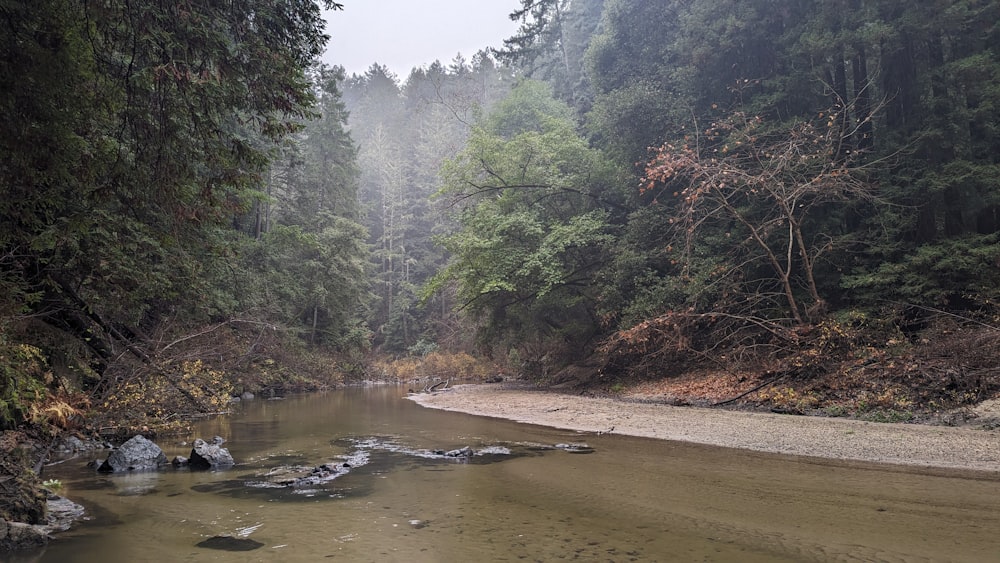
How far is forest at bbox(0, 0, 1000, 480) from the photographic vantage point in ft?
21.5

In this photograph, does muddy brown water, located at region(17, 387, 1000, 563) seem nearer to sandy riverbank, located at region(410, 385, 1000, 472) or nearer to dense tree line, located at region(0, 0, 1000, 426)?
sandy riverbank, located at region(410, 385, 1000, 472)

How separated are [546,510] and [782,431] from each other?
18.4 ft

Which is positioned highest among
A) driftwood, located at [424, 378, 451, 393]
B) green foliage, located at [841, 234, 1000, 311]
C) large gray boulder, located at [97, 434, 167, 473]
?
green foliage, located at [841, 234, 1000, 311]

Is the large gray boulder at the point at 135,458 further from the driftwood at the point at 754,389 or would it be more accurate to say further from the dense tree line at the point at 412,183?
the dense tree line at the point at 412,183

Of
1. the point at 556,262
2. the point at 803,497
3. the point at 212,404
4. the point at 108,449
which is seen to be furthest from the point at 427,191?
the point at 803,497

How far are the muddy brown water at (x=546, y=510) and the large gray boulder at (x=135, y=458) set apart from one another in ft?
0.81

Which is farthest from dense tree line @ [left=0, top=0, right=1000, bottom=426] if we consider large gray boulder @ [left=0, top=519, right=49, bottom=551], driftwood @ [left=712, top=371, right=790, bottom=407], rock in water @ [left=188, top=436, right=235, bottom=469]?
large gray boulder @ [left=0, top=519, right=49, bottom=551]

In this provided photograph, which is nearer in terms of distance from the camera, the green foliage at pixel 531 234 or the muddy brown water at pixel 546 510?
the muddy brown water at pixel 546 510

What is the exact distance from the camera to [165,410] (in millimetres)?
11688

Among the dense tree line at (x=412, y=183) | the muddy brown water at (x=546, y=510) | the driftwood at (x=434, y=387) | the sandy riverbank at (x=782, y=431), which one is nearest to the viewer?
the muddy brown water at (x=546, y=510)

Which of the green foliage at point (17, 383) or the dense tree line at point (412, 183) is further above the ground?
the dense tree line at point (412, 183)

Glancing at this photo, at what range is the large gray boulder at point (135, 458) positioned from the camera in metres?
7.82

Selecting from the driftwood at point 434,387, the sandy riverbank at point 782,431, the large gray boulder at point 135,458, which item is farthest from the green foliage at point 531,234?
the large gray boulder at point 135,458

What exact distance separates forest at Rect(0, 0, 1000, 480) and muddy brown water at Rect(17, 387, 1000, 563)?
312cm
